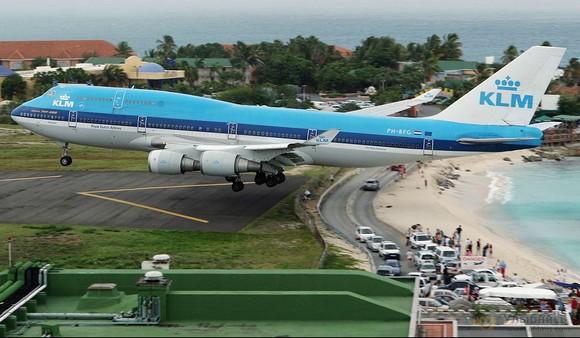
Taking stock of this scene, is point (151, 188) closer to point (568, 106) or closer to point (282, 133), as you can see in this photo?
point (282, 133)

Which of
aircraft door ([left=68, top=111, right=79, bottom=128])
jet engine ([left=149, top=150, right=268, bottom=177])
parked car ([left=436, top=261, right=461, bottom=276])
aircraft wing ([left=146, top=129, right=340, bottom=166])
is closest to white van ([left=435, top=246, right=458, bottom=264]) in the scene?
parked car ([left=436, top=261, right=461, bottom=276])

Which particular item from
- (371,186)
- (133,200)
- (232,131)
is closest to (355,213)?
(371,186)

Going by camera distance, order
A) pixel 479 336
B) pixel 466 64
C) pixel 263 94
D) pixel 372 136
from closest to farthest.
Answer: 1. pixel 479 336
2. pixel 372 136
3. pixel 263 94
4. pixel 466 64

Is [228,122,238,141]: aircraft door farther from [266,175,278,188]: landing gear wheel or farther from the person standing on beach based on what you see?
the person standing on beach

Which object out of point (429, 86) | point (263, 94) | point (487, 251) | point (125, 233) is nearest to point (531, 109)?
point (487, 251)

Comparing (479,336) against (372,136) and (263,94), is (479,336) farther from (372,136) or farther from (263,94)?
(263,94)

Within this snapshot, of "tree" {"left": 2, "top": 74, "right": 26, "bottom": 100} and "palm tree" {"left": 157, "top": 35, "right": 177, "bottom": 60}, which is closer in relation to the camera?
"tree" {"left": 2, "top": 74, "right": 26, "bottom": 100}

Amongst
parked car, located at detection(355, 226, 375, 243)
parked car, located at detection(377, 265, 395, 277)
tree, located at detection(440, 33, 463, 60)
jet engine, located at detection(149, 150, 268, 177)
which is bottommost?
parked car, located at detection(377, 265, 395, 277)
